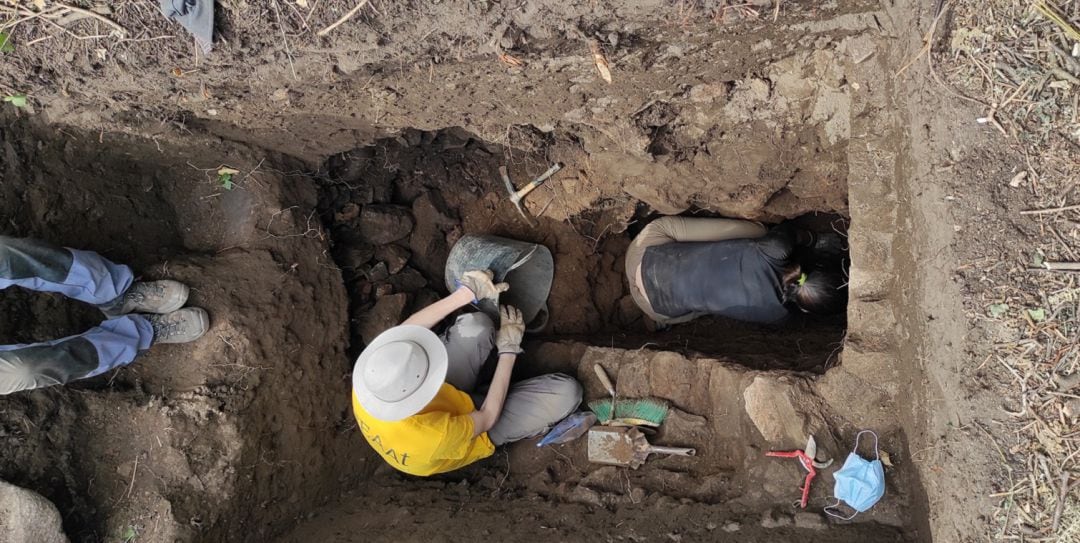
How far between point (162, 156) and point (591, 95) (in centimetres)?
214

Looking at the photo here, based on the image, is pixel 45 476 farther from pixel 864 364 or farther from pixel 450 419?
pixel 864 364

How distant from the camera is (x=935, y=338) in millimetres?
2080

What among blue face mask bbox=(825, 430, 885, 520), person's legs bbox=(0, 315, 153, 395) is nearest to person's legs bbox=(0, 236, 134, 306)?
person's legs bbox=(0, 315, 153, 395)

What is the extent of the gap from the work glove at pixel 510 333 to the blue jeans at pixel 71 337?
1.61m

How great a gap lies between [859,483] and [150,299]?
9.94 feet

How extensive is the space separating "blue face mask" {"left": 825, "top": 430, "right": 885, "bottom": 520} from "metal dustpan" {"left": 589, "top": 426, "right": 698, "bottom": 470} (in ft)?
2.44

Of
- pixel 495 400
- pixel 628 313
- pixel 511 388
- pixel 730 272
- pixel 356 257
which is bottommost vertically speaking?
pixel 628 313

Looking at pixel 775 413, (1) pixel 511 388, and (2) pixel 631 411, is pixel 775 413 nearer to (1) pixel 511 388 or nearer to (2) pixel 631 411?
(2) pixel 631 411

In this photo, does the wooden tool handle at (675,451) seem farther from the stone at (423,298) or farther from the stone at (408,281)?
the stone at (408,281)

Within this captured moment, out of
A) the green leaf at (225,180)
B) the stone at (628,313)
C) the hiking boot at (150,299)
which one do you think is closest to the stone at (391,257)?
the green leaf at (225,180)

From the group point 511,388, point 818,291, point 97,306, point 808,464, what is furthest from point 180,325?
point 818,291

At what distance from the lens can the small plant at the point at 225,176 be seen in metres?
3.23

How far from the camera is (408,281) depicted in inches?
152

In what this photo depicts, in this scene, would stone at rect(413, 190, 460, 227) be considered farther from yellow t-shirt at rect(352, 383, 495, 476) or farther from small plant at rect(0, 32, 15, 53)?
small plant at rect(0, 32, 15, 53)
